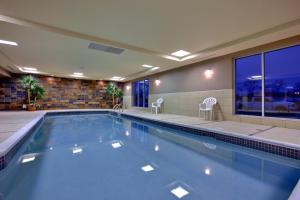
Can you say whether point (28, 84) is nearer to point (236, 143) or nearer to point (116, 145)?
point (116, 145)

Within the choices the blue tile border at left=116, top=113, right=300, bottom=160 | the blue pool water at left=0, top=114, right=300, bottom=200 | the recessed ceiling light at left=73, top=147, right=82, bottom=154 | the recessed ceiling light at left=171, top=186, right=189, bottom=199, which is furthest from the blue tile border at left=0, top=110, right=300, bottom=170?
the recessed ceiling light at left=171, top=186, right=189, bottom=199

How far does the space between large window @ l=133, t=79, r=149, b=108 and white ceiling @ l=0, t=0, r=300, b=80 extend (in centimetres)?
541

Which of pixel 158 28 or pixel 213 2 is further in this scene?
pixel 158 28

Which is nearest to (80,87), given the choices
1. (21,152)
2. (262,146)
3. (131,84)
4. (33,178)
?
(131,84)

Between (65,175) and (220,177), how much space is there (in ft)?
6.64

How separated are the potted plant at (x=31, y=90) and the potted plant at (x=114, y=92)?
4273 millimetres

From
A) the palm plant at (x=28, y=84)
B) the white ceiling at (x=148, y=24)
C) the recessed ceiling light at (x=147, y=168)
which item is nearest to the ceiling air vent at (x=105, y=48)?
the white ceiling at (x=148, y=24)

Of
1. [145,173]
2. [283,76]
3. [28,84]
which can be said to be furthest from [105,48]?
[28,84]

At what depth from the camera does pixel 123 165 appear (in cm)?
237

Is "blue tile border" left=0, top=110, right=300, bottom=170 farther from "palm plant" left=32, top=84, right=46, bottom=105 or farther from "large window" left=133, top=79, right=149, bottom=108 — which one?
"palm plant" left=32, top=84, right=46, bottom=105

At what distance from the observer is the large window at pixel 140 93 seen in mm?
10363

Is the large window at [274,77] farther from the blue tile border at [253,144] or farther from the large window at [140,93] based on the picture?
the large window at [140,93]

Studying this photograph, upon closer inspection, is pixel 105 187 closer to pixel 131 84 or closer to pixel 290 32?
pixel 290 32

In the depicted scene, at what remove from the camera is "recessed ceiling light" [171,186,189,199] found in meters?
1.63
